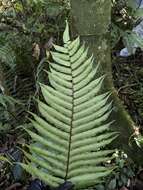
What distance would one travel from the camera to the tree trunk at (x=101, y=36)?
3.72 meters

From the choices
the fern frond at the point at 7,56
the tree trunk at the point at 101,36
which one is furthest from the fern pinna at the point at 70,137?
the fern frond at the point at 7,56

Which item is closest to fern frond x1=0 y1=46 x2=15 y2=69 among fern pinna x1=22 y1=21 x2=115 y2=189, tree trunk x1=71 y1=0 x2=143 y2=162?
tree trunk x1=71 y1=0 x2=143 y2=162

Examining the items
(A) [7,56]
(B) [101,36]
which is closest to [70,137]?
(B) [101,36]

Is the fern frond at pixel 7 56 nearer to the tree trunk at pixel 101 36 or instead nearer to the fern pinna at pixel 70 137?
the tree trunk at pixel 101 36

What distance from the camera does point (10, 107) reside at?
4320 millimetres

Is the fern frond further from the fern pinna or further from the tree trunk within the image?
the fern pinna

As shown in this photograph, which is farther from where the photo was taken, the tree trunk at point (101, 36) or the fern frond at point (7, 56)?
the fern frond at point (7, 56)

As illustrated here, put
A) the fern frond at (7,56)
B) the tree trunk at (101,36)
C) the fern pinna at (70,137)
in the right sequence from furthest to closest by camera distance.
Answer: the fern frond at (7,56), the tree trunk at (101,36), the fern pinna at (70,137)

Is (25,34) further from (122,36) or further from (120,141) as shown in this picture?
(120,141)

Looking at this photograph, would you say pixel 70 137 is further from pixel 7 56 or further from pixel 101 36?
pixel 7 56

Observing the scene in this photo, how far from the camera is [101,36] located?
3.82 meters

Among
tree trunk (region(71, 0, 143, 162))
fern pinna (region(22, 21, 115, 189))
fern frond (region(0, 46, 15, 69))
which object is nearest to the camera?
fern pinna (region(22, 21, 115, 189))

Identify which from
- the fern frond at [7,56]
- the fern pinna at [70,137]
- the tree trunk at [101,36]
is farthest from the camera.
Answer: the fern frond at [7,56]

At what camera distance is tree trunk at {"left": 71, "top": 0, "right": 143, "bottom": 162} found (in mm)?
3717
